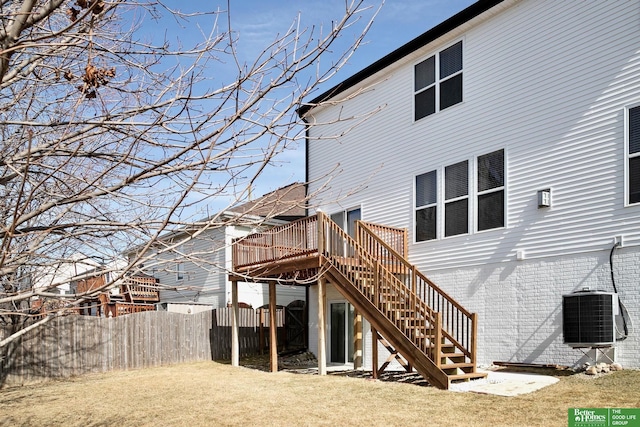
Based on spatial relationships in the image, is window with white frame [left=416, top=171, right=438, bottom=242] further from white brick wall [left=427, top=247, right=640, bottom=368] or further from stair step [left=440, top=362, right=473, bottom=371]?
stair step [left=440, top=362, right=473, bottom=371]

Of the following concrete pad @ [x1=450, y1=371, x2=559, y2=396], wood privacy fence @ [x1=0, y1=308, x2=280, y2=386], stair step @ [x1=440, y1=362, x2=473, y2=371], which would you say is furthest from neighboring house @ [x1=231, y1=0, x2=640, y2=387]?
wood privacy fence @ [x1=0, y1=308, x2=280, y2=386]

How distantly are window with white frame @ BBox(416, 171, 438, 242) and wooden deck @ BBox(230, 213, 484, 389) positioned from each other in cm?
51

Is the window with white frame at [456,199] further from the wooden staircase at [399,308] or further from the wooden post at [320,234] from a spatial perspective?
the wooden post at [320,234]

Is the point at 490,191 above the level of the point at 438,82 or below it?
below

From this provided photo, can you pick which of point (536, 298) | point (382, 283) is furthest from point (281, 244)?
point (536, 298)

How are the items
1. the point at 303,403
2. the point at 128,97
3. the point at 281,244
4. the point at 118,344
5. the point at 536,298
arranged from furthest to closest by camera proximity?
the point at 118,344 → the point at 281,244 → the point at 536,298 → the point at 303,403 → the point at 128,97

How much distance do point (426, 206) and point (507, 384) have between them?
5.17m

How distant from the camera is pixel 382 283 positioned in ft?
39.4

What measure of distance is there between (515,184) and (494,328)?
2.99 metres

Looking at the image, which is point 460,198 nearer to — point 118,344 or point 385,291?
point 385,291

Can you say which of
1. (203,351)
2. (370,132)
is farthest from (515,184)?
(203,351)

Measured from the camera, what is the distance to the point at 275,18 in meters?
4.84

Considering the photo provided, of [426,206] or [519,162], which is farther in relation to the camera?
[426,206]

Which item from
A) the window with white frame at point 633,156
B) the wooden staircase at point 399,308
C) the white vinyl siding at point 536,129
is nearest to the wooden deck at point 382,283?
the wooden staircase at point 399,308
